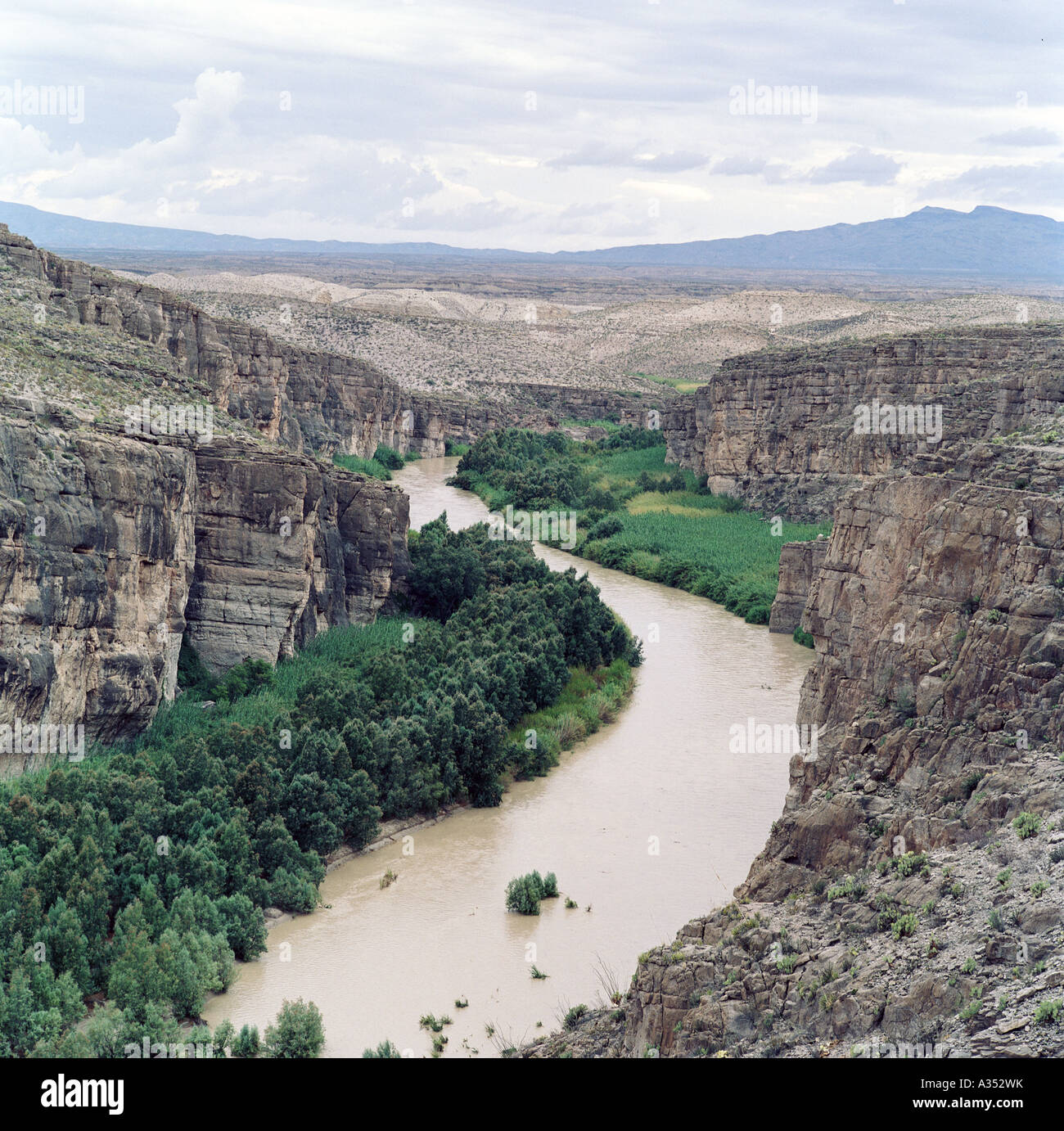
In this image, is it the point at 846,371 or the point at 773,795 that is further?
the point at 846,371

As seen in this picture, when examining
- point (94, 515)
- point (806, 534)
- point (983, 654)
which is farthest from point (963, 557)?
point (806, 534)

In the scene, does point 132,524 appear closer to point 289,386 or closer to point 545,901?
point 545,901

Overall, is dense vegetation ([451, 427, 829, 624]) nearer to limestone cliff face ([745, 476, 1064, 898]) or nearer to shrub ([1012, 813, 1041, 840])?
limestone cliff face ([745, 476, 1064, 898])

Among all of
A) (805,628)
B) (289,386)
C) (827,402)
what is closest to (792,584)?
(827,402)

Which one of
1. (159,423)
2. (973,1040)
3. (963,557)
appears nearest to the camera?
(973,1040)
